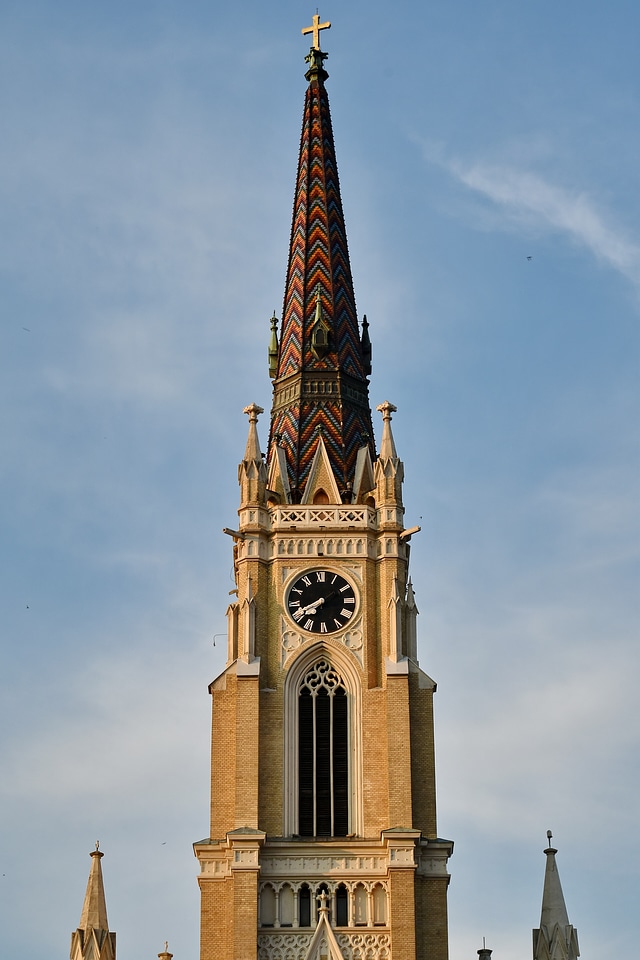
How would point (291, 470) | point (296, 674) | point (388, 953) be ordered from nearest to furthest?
1. point (388, 953)
2. point (296, 674)
3. point (291, 470)

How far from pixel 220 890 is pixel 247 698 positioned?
514 centimetres

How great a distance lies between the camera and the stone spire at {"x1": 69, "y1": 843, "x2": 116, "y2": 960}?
5697 centimetres

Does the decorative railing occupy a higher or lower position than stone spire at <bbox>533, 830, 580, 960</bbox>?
higher

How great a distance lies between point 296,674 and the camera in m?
61.6

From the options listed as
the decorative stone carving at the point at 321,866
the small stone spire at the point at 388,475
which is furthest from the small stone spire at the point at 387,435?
the decorative stone carving at the point at 321,866

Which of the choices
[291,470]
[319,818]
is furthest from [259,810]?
[291,470]

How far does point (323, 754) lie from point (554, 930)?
304 inches

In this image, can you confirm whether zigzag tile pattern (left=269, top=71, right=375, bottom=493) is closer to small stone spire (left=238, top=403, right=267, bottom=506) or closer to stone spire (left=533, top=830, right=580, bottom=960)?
small stone spire (left=238, top=403, right=267, bottom=506)

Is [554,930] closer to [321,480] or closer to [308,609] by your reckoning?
[308,609]

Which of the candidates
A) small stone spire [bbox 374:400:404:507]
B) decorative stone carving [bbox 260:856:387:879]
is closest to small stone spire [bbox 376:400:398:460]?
A: small stone spire [bbox 374:400:404:507]

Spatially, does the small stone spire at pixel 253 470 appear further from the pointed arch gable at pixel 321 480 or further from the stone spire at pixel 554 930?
the stone spire at pixel 554 930

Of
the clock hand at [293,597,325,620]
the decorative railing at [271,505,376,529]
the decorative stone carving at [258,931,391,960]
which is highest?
the decorative railing at [271,505,376,529]

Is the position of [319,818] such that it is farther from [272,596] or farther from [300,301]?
[300,301]

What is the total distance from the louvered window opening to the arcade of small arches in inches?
64.5
